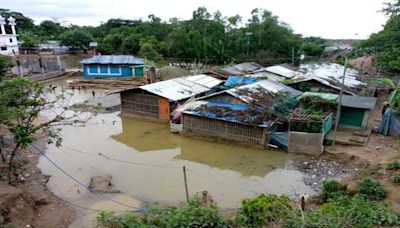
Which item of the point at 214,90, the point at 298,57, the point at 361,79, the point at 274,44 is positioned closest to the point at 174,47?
the point at 274,44

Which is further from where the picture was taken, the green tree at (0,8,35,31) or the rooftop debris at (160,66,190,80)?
the green tree at (0,8,35,31)

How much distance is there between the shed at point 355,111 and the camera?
605 inches

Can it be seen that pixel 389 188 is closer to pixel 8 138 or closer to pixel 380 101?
pixel 8 138

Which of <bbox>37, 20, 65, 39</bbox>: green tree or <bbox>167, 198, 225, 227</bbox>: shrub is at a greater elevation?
<bbox>37, 20, 65, 39</bbox>: green tree

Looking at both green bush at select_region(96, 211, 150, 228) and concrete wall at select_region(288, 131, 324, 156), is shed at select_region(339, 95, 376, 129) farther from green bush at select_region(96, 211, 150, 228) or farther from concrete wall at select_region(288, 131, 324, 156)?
green bush at select_region(96, 211, 150, 228)

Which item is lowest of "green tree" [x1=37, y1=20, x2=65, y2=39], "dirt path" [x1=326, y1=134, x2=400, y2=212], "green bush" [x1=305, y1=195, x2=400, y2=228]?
"dirt path" [x1=326, y1=134, x2=400, y2=212]

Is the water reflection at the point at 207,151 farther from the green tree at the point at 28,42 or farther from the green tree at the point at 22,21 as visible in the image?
the green tree at the point at 22,21

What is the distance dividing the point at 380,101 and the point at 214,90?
12979 millimetres

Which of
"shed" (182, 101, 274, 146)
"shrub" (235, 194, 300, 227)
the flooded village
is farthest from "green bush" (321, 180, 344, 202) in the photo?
"shed" (182, 101, 274, 146)

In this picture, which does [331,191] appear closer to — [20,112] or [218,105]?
[218,105]

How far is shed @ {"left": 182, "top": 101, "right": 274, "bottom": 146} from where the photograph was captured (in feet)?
46.1

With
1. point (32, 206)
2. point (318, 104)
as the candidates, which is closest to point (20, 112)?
point (32, 206)

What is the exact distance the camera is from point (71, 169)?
476 inches

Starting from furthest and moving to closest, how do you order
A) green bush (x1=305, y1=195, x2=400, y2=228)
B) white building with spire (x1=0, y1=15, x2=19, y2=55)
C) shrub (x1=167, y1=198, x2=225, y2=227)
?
white building with spire (x1=0, y1=15, x2=19, y2=55)
shrub (x1=167, y1=198, x2=225, y2=227)
green bush (x1=305, y1=195, x2=400, y2=228)
